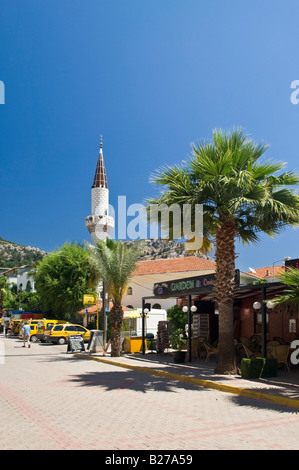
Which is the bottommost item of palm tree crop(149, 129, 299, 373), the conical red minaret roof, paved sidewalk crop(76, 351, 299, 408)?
paved sidewalk crop(76, 351, 299, 408)

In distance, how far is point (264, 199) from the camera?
46.4ft

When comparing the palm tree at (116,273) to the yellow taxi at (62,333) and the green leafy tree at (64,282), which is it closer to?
the yellow taxi at (62,333)

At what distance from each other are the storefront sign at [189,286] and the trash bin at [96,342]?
563cm

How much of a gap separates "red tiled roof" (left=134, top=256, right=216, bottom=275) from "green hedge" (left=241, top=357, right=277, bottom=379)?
37503mm

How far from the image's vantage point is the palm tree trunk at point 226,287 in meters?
15.0

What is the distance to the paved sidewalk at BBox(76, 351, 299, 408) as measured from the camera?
11164mm

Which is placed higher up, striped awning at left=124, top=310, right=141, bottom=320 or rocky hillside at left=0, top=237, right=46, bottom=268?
rocky hillside at left=0, top=237, right=46, bottom=268

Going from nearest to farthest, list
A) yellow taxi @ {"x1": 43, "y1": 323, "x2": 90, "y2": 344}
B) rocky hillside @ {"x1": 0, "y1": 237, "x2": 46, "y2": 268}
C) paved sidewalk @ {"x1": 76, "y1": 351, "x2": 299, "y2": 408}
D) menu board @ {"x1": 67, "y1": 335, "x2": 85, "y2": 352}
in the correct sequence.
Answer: paved sidewalk @ {"x1": 76, "y1": 351, "x2": 299, "y2": 408} < menu board @ {"x1": 67, "y1": 335, "x2": 85, "y2": 352} < yellow taxi @ {"x1": 43, "y1": 323, "x2": 90, "y2": 344} < rocky hillside @ {"x1": 0, "y1": 237, "x2": 46, "y2": 268}

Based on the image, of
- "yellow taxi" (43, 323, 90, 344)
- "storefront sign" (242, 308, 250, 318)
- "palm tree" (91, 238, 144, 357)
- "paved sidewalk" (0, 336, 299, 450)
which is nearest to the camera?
"paved sidewalk" (0, 336, 299, 450)

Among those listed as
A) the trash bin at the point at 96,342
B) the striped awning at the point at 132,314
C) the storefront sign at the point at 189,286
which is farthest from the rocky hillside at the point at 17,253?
the storefront sign at the point at 189,286

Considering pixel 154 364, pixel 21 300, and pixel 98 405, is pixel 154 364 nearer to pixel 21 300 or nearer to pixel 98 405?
pixel 98 405

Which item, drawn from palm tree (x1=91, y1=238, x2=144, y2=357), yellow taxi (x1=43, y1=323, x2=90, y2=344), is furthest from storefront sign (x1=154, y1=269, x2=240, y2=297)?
yellow taxi (x1=43, y1=323, x2=90, y2=344)

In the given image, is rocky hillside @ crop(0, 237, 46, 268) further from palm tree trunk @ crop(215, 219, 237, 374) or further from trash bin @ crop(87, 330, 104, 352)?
palm tree trunk @ crop(215, 219, 237, 374)
